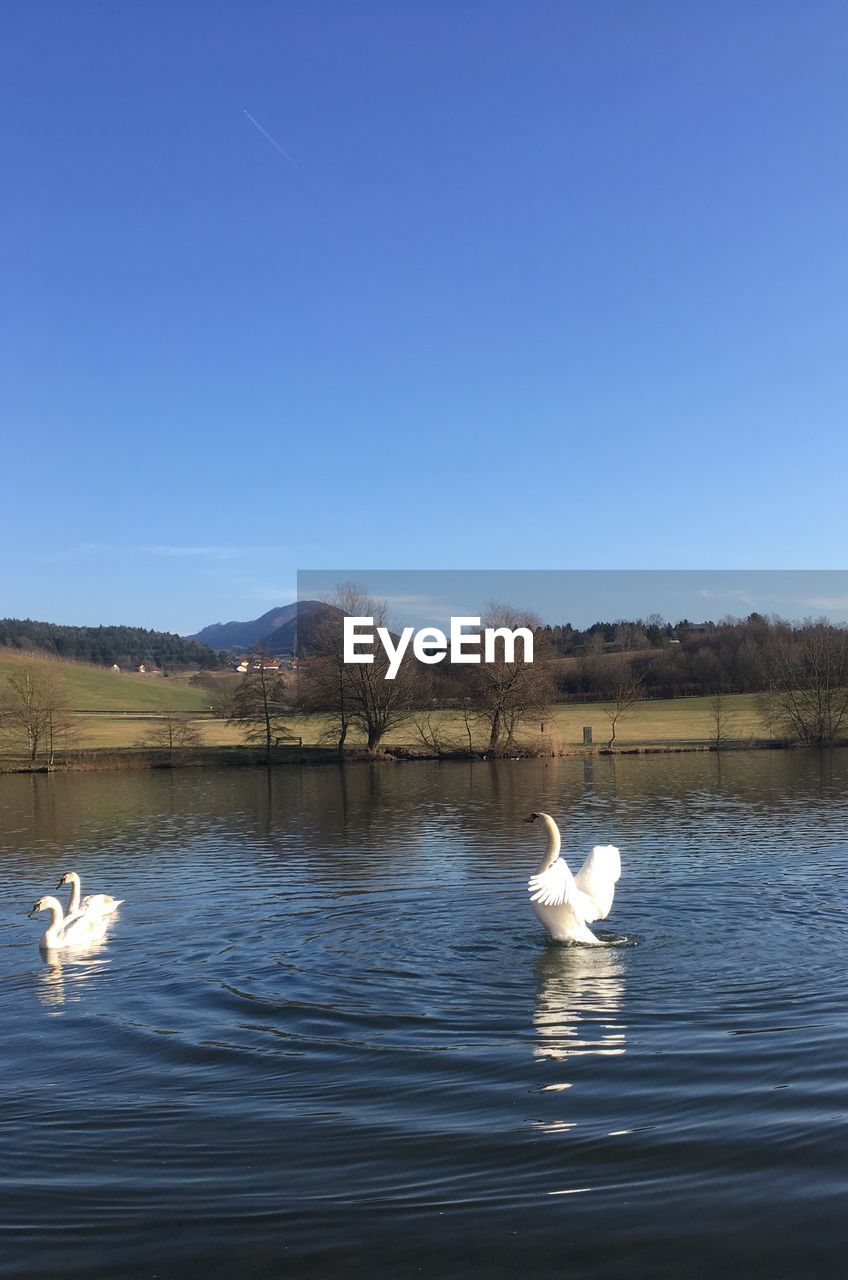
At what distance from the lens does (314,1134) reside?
7.99m

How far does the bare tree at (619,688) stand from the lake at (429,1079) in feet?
175

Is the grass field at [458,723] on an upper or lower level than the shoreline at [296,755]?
upper

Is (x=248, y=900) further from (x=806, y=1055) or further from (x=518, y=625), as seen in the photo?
(x=518, y=625)

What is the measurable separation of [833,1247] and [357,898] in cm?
1261

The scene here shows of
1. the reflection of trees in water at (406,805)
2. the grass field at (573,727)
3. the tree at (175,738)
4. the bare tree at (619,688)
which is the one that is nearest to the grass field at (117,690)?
the grass field at (573,727)

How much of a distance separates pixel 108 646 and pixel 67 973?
15581 centimetres

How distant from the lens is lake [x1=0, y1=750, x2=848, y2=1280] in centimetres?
632

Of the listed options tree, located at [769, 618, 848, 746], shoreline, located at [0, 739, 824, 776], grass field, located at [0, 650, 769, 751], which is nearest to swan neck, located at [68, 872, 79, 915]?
shoreline, located at [0, 739, 824, 776]

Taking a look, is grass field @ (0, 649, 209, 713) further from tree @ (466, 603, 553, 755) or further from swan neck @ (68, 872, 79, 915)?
swan neck @ (68, 872, 79, 915)

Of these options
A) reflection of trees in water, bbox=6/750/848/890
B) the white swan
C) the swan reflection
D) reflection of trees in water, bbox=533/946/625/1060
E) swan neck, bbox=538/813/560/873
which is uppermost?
swan neck, bbox=538/813/560/873

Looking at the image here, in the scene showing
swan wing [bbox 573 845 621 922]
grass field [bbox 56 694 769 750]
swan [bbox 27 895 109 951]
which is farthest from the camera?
grass field [bbox 56 694 769 750]

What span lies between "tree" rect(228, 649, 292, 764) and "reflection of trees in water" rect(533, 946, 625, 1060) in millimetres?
53354

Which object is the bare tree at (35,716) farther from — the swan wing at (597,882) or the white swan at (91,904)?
the swan wing at (597,882)

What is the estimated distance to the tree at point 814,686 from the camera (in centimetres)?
6794
